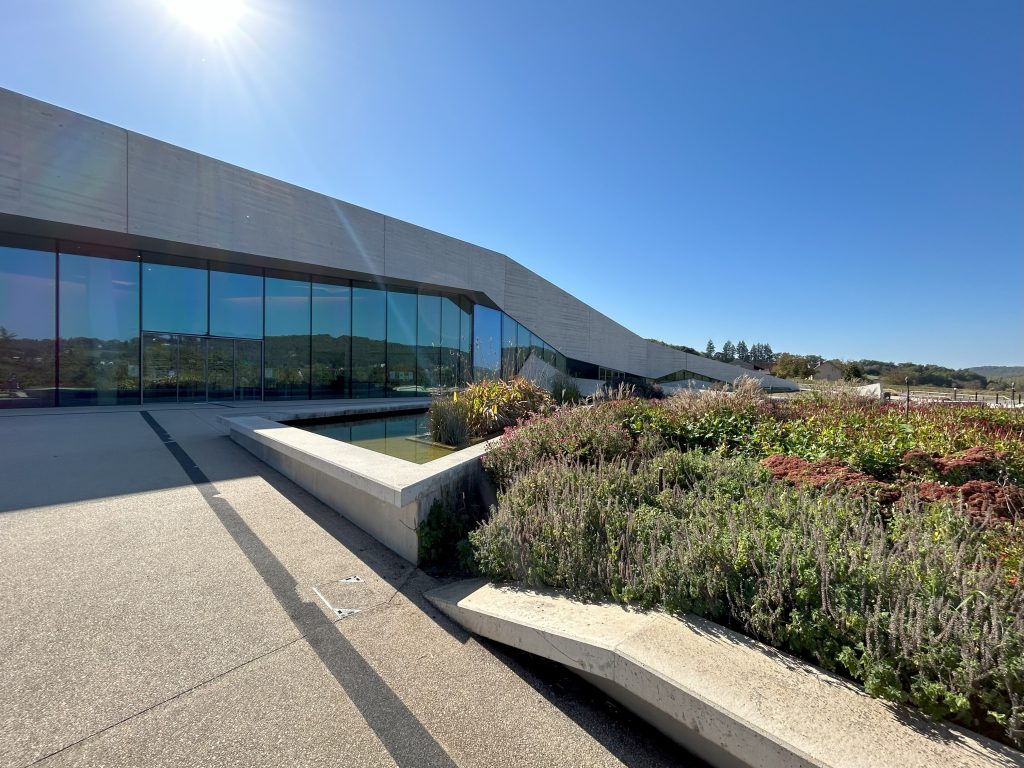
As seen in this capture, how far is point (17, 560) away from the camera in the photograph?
3141 mm

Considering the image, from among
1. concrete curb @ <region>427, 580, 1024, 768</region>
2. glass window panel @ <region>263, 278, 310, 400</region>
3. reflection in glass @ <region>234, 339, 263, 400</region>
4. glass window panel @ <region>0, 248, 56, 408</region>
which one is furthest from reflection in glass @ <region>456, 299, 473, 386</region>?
concrete curb @ <region>427, 580, 1024, 768</region>

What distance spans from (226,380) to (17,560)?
1339 cm

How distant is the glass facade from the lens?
1191cm

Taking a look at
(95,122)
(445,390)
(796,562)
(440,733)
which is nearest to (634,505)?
(796,562)

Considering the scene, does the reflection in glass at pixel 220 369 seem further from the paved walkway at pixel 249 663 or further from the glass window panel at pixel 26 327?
the paved walkway at pixel 249 663

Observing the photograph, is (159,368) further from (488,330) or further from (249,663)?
(249,663)

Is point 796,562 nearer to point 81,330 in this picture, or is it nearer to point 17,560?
point 17,560

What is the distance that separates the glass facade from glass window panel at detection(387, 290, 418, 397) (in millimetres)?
41

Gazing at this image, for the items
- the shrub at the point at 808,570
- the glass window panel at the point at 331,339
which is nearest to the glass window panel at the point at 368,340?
the glass window panel at the point at 331,339

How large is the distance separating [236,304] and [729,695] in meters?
16.9

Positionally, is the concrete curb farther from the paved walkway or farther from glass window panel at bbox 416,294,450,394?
glass window panel at bbox 416,294,450,394

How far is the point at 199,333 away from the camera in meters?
14.4

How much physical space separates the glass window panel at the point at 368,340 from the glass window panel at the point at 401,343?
0.86 feet

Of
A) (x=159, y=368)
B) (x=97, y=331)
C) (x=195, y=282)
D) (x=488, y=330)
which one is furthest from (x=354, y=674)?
(x=488, y=330)
